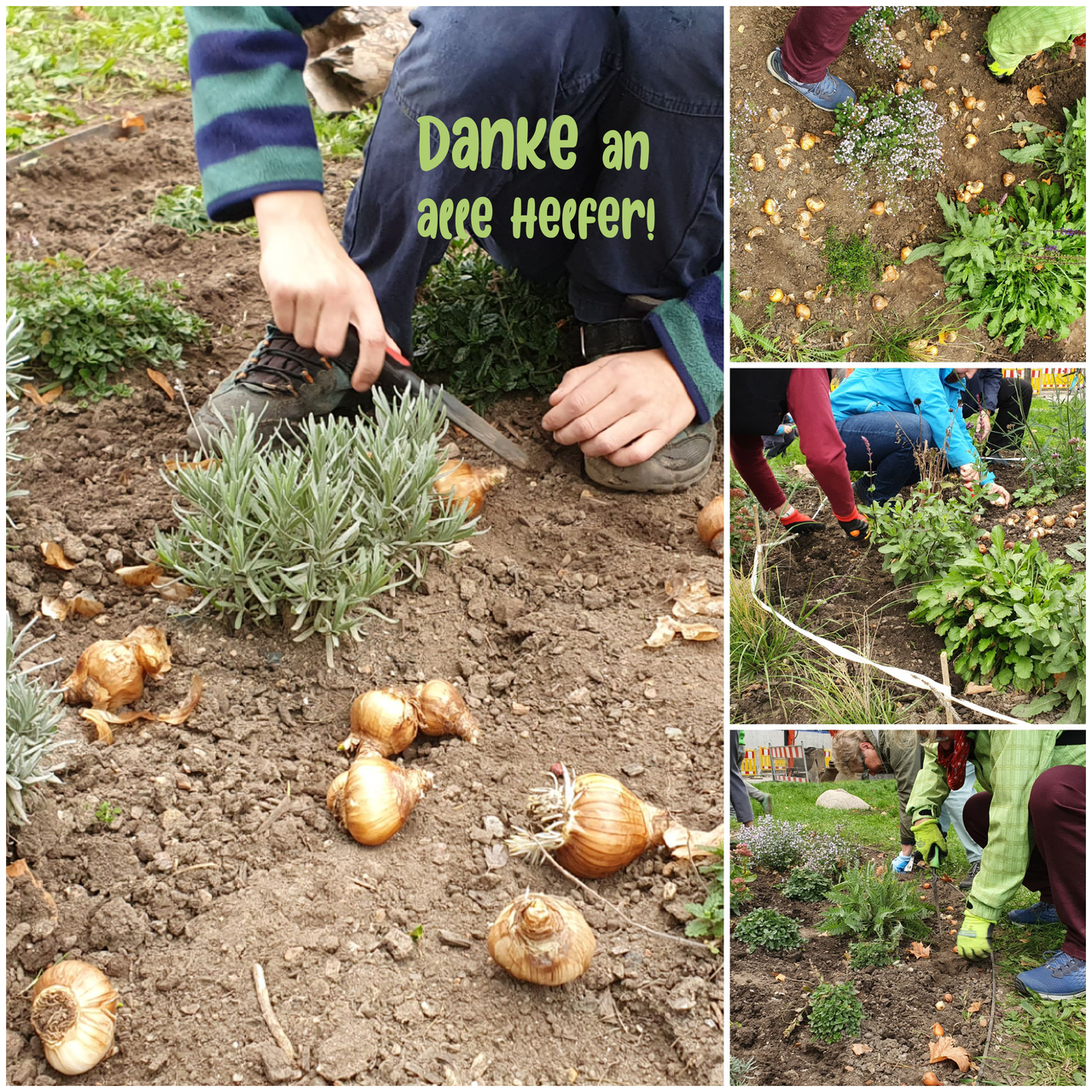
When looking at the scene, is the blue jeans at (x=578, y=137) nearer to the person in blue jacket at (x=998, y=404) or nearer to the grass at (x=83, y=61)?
the person in blue jacket at (x=998, y=404)

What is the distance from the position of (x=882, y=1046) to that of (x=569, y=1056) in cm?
46

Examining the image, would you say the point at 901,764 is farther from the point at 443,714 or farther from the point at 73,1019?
→ the point at 73,1019

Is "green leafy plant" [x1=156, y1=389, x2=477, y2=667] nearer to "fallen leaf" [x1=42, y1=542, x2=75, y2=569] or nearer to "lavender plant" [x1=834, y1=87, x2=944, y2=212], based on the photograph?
"fallen leaf" [x1=42, y1=542, x2=75, y2=569]

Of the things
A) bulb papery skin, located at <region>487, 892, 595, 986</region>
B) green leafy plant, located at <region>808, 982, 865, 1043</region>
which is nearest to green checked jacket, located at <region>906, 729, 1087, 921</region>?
green leafy plant, located at <region>808, 982, 865, 1043</region>

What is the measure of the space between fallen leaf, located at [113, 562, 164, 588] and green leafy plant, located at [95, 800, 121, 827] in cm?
56

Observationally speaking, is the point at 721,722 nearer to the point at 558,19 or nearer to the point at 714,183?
the point at 714,183

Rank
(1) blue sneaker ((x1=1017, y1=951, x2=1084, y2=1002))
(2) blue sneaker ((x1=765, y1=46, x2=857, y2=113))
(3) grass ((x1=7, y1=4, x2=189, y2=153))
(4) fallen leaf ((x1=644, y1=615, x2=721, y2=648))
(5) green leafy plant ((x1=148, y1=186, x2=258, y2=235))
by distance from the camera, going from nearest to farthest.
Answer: (1) blue sneaker ((x1=1017, y1=951, x2=1084, y2=1002))
(2) blue sneaker ((x1=765, y1=46, x2=857, y2=113))
(4) fallen leaf ((x1=644, y1=615, x2=721, y2=648))
(5) green leafy plant ((x1=148, y1=186, x2=258, y2=235))
(3) grass ((x1=7, y1=4, x2=189, y2=153))

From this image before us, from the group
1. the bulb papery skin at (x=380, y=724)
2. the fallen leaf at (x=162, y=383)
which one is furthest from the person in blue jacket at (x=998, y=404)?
the fallen leaf at (x=162, y=383)

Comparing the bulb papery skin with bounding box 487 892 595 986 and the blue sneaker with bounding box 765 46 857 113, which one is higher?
the blue sneaker with bounding box 765 46 857 113

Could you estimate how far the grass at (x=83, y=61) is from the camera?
338 centimetres

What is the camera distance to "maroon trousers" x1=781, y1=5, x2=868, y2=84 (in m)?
1.49

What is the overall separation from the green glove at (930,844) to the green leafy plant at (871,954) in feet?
0.57

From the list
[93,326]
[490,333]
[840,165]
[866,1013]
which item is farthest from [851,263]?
[93,326]

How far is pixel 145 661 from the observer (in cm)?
170
